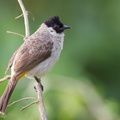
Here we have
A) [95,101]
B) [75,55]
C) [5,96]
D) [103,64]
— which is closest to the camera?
[5,96]

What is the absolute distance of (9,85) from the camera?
4.71 meters

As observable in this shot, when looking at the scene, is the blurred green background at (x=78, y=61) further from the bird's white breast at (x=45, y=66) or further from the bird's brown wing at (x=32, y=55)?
the bird's brown wing at (x=32, y=55)

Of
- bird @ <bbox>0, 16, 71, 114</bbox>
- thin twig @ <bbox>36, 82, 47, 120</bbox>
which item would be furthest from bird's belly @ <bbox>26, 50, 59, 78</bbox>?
thin twig @ <bbox>36, 82, 47, 120</bbox>

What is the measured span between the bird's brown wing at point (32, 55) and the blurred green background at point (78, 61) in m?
0.21

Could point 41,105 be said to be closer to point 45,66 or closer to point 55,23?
point 45,66

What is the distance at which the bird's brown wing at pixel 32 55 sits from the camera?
190 inches

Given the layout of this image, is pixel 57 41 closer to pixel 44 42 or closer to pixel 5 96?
pixel 44 42

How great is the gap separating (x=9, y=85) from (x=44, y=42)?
1.88 ft

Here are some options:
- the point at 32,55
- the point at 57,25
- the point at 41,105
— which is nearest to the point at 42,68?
the point at 32,55

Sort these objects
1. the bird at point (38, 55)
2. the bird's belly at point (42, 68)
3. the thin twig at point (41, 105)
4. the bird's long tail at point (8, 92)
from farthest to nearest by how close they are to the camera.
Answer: the bird's belly at point (42, 68)
the bird at point (38, 55)
the bird's long tail at point (8, 92)
the thin twig at point (41, 105)

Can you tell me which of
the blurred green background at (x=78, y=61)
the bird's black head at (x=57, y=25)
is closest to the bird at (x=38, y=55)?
the bird's black head at (x=57, y=25)

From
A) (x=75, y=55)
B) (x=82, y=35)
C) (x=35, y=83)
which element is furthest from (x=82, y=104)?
(x=82, y=35)

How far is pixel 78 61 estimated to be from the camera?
18.8 feet

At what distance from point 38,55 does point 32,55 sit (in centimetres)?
6
